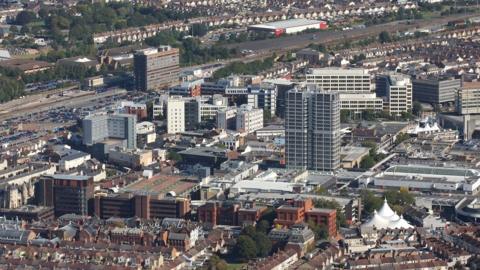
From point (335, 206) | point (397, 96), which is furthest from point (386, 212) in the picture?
point (397, 96)

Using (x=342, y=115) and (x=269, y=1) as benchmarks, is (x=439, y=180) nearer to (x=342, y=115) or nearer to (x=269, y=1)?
(x=342, y=115)

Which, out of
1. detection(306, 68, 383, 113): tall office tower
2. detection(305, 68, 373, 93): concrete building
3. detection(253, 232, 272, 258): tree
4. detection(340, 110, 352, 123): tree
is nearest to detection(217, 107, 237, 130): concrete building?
detection(340, 110, 352, 123): tree

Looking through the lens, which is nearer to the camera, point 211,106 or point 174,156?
point 174,156

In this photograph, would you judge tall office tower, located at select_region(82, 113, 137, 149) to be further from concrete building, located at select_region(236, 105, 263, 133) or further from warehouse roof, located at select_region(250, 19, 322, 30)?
warehouse roof, located at select_region(250, 19, 322, 30)

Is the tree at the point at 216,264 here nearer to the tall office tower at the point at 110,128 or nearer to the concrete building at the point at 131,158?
the concrete building at the point at 131,158

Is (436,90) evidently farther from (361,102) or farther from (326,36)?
(326,36)

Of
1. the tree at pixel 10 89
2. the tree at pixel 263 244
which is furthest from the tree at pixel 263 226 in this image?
the tree at pixel 10 89

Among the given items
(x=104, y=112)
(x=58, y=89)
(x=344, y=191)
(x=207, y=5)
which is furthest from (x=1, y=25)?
(x=344, y=191)
